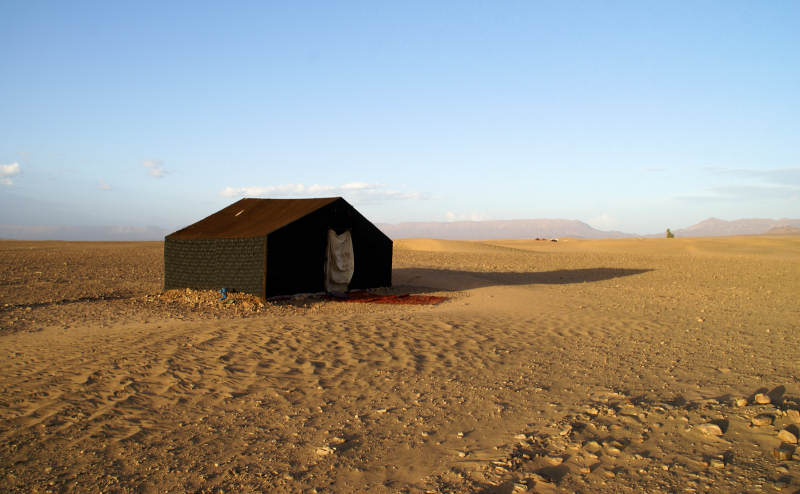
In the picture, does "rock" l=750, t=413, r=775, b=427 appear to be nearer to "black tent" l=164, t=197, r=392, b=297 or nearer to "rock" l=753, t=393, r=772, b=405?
"rock" l=753, t=393, r=772, b=405

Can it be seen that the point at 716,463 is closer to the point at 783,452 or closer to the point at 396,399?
the point at 783,452

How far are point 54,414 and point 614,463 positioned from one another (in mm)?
5634

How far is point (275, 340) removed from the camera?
9.07m

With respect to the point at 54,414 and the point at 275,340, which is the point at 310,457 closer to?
the point at 54,414

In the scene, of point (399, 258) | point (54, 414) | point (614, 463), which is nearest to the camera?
point (614, 463)

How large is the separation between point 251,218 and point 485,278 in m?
9.77

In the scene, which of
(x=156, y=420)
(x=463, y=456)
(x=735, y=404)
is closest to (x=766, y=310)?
(x=735, y=404)

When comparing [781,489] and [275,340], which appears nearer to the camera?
[781,489]

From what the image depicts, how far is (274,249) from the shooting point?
47.8ft

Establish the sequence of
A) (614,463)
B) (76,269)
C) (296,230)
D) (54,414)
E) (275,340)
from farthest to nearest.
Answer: (76,269), (296,230), (275,340), (54,414), (614,463)

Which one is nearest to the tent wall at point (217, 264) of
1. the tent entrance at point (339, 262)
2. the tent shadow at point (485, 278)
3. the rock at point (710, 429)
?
the tent entrance at point (339, 262)

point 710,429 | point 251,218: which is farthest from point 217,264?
point 710,429

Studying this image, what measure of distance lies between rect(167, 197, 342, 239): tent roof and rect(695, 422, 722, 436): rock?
11292 millimetres

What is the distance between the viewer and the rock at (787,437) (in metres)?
5.11
